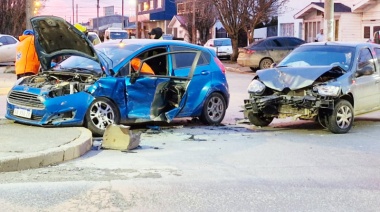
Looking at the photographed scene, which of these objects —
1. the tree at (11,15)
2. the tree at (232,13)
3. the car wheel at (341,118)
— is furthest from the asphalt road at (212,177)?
the tree at (11,15)

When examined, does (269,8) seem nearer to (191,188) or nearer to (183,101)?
(183,101)

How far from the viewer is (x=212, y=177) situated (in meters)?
6.83

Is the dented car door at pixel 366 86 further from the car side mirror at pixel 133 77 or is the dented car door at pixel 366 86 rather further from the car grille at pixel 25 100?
the car grille at pixel 25 100

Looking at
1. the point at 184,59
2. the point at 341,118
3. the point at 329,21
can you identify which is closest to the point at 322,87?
the point at 341,118

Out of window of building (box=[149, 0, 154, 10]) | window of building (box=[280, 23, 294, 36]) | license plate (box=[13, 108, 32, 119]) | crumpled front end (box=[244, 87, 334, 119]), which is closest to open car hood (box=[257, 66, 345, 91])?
crumpled front end (box=[244, 87, 334, 119])

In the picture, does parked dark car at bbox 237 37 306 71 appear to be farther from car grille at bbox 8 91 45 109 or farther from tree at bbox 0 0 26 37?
tree at bbox 0 0 26 37

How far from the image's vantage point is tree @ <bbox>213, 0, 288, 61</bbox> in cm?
3400

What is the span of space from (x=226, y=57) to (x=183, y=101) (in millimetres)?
29850

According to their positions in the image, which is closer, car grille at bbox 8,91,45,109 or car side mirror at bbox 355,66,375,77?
car grille at bbox 8,91,45,109

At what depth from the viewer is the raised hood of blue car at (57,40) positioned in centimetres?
956

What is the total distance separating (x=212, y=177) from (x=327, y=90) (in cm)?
397

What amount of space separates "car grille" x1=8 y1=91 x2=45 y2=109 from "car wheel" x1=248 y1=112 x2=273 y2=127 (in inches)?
159

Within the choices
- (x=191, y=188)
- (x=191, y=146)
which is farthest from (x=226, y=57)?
(x=191, y=188)

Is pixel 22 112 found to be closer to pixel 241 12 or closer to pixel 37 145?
pixel 37 145
